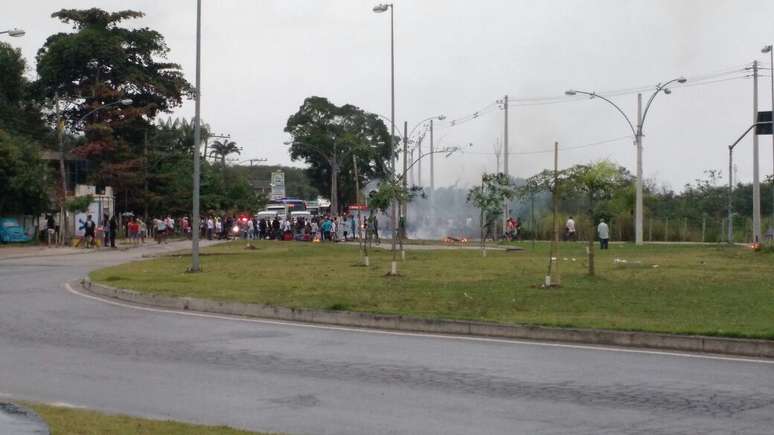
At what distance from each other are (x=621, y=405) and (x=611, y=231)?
61838 millimetres

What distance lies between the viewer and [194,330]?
17.2m

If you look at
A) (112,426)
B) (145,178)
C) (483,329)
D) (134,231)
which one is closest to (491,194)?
(483,329)

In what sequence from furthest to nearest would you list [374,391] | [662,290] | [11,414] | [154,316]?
[662,290] → [154,316] → [374,391] → [11,414]

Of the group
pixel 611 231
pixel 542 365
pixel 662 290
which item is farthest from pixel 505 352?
pixel 611 231

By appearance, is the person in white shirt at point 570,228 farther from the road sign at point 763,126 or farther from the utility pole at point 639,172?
the road sign at point 763,126

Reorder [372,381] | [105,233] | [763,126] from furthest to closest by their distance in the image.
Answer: [105,233] → [763,126] → [372,381]

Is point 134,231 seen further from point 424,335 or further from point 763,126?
point 424,335

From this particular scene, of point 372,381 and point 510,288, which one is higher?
point 510,288

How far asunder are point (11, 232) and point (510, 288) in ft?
140

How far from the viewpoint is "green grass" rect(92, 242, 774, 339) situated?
17.4 meters

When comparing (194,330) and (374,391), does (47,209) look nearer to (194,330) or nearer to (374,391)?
(194,330)

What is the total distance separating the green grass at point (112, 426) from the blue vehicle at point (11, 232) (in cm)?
5230

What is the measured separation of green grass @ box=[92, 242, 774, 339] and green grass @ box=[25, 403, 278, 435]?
Result: 27.9 ft

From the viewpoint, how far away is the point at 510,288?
23344 millimetres
